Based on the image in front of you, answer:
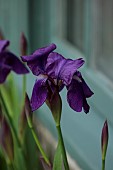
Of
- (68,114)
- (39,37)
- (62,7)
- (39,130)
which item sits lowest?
(39,130)

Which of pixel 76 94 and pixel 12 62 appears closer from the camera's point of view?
pixel 76 94

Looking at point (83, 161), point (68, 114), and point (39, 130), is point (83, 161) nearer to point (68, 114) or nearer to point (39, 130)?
point (68, 114)

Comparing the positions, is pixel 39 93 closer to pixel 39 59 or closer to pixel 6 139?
pixel 39 59

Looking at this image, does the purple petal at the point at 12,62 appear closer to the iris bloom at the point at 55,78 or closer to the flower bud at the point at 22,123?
the flower bud at the point at 22,123

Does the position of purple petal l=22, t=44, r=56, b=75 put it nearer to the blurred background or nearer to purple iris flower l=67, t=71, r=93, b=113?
purple iris flower l=67, t=71, r=93, b=113

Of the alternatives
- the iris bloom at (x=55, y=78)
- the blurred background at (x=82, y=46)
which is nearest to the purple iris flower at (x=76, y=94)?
the iris bloom at (x=55, y=78)

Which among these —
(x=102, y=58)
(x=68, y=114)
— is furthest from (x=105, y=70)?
(x=68, y=114)

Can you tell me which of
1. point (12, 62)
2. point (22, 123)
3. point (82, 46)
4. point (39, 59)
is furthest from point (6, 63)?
point (82, 46)
